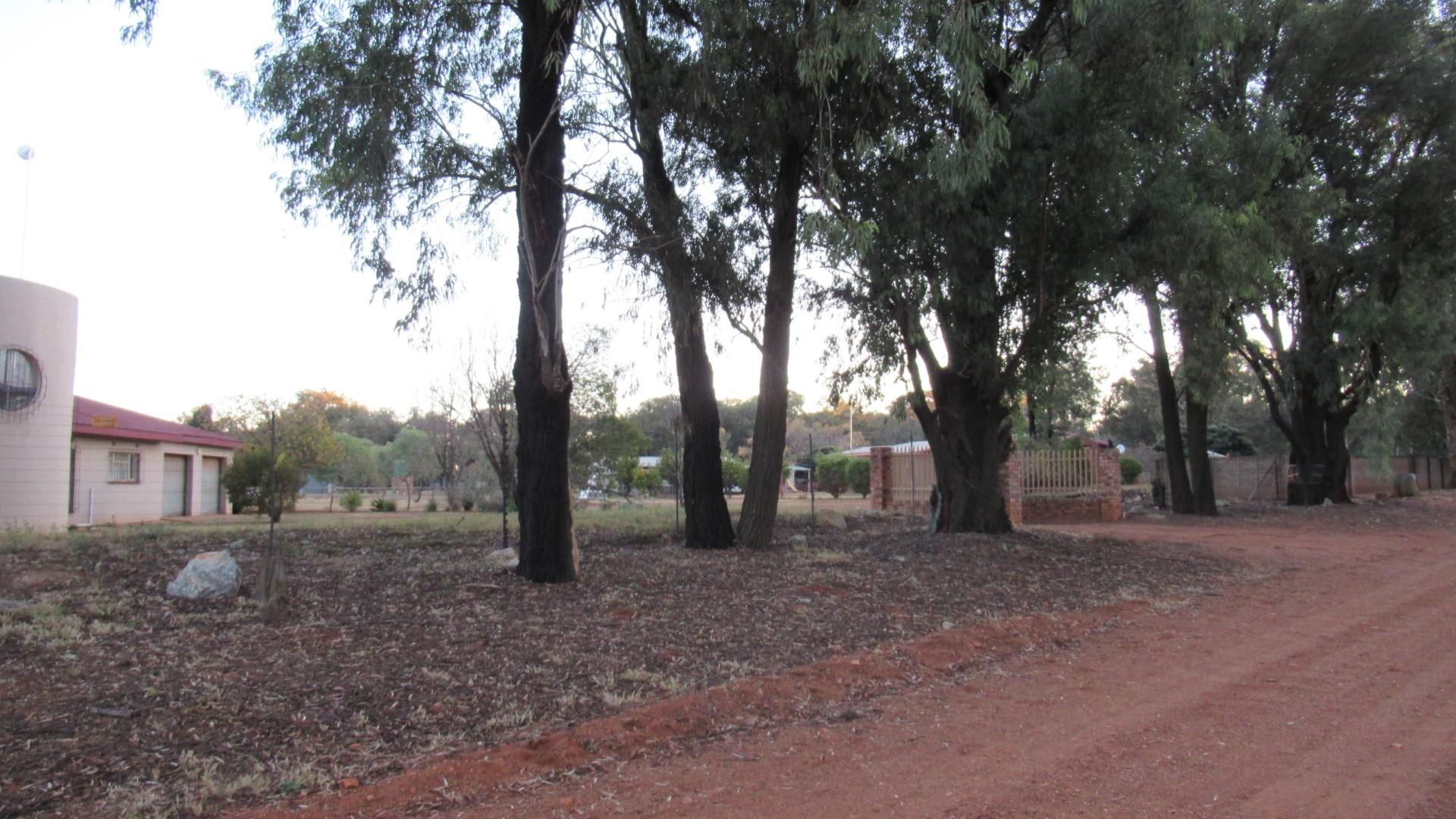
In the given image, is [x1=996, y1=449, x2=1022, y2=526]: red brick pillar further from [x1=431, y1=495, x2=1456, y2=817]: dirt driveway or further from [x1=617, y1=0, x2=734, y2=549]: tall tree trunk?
[x1=431, y1=495, x2=1456, y2=817]: dirt driveway

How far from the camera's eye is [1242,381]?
42.4 m

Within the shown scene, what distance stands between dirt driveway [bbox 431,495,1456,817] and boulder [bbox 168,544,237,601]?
16.5 ft

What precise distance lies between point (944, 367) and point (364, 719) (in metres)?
12.1

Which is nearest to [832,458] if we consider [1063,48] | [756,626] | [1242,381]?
[1242,381]

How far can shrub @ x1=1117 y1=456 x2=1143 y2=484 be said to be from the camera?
4334 centimetres

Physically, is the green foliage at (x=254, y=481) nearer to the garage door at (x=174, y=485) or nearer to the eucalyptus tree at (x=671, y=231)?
the garage door at (x=174, y=485)

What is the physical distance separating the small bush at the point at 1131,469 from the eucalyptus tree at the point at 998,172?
31.4 m

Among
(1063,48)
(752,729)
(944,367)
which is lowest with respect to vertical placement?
(752,729)

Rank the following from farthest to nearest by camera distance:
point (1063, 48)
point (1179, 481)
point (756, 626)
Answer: point (1179, 481), point (1063, 48), point (756, 626)

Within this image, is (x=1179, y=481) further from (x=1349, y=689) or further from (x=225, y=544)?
(x=225, y=544)

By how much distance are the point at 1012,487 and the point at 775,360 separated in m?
12.2

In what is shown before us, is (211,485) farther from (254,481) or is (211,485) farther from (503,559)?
(503,559)

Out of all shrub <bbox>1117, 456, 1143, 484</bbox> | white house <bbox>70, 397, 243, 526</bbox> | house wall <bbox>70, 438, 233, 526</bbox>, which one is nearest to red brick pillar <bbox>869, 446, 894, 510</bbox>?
white house <bbox>70, 397, 243, 526</bbox>

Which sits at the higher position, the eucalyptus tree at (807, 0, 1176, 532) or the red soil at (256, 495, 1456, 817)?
the eucalyptus tree at (807, 0, 1176, 532)
